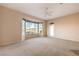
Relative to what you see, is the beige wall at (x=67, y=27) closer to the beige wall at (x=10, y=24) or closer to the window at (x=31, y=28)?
the window at (x=31, y=28)

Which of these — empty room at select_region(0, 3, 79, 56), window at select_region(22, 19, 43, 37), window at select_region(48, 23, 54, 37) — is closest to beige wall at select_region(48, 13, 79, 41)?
empty room at select_region(0, 3, 79, 56)

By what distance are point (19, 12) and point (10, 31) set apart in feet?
2.24

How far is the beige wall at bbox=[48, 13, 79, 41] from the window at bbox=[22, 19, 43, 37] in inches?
16.2

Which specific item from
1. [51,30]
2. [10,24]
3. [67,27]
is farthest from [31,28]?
[67,27]

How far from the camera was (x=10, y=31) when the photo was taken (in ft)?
10.5

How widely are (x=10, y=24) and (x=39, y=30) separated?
942 mm

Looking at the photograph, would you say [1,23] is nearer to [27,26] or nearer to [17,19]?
[17,19]

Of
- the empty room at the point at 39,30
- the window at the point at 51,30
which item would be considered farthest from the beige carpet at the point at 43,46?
the window at the point at 51,30

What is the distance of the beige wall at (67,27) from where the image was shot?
2.95 meters

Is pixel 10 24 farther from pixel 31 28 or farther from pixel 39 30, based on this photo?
pixel 39 30

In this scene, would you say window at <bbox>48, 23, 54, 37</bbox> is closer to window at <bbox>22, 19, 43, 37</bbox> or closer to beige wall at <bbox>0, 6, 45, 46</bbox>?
window at <bbox>22, 19, 43, 37</bbox>

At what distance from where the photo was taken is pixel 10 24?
3125mm

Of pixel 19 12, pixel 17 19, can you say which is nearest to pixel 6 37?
pixel 17 19

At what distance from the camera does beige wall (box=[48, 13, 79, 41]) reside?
295 centimetres
